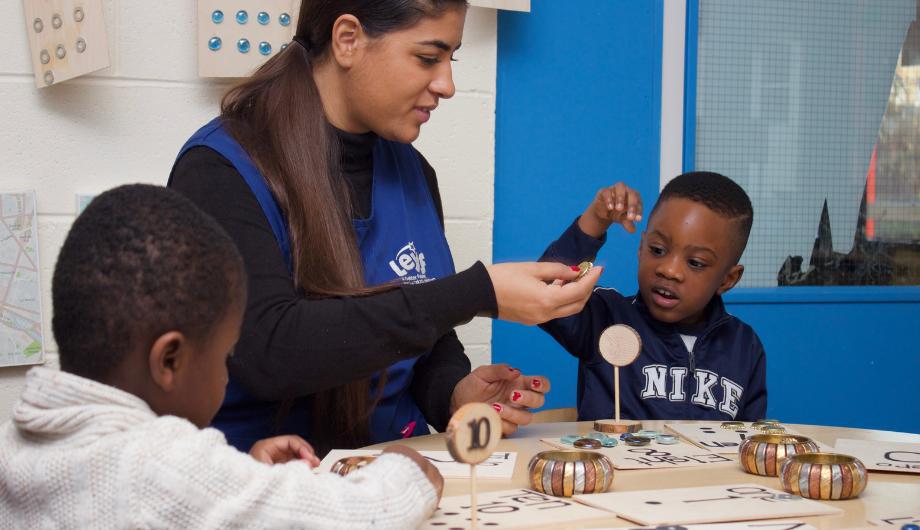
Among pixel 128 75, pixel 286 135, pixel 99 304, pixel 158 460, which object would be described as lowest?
pixel 158 460

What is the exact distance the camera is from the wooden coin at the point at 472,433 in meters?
0.93

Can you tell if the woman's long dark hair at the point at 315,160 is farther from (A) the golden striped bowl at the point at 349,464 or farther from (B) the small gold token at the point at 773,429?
(B) the small gold token at the point at 773,429

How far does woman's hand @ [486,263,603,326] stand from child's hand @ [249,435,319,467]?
0.33 meters

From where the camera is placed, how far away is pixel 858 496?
1114 mm

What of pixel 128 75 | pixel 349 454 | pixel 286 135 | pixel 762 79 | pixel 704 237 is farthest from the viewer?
pixel 762 79

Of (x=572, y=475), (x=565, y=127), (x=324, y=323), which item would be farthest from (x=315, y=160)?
(x=565, y=127)

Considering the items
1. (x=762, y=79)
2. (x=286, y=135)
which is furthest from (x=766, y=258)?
(x=286, y=135)

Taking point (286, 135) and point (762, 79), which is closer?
point (286, 135)

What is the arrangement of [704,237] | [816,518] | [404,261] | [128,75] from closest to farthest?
[816,518], [404,261], [704,237], [128,75]

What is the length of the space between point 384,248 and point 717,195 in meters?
0.79

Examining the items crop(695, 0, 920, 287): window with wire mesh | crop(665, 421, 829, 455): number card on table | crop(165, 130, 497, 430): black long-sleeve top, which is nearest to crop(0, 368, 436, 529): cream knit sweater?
crop(165, 130, 497, 430): black long-sleeve top

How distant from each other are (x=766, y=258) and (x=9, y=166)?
191 centimetres

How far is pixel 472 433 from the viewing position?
0.95 meters

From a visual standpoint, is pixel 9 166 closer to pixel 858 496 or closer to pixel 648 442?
pixel 648 442
